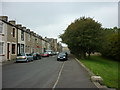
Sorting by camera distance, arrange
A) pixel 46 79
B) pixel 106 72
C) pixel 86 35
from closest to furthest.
Answer: pixel 46 79 < pixel 106 72 < pixel 86 35

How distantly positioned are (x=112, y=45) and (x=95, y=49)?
14507 mm

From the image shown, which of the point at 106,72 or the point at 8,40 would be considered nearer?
the point at 106,72

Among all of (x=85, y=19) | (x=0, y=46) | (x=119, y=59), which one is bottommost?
(x=119, y=59)

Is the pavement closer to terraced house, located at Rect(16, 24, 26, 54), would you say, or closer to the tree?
the tree

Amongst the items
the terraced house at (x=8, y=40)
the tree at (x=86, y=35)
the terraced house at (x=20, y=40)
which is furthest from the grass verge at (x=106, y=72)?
the terraced house at (x=20, y=40)

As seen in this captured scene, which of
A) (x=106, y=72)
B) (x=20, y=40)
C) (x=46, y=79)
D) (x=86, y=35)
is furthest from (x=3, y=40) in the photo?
(x=46, y=79)

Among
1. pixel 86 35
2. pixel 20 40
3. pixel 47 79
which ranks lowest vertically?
pixel 47 79

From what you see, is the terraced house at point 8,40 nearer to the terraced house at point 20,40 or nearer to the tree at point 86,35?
the terraced house at point 20,40

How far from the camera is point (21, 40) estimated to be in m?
37.6

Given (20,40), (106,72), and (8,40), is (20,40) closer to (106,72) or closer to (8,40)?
(8,40)

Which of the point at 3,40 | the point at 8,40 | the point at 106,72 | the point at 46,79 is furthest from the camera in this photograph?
the point at 8,40

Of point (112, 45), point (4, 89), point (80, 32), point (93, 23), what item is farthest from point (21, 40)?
point (4, 89)

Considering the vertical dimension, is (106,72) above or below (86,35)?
below

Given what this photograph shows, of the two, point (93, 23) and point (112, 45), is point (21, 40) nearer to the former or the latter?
point (93, 23)
